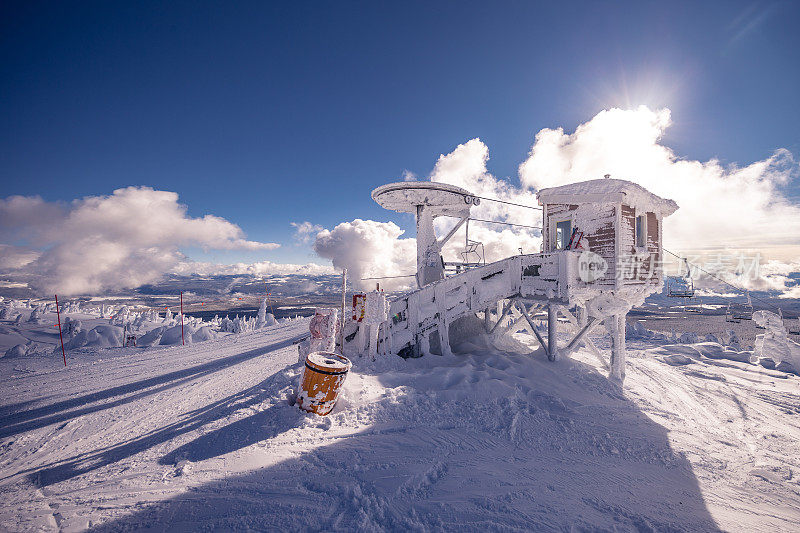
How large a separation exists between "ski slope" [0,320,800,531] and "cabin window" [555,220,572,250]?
4582 millimetres

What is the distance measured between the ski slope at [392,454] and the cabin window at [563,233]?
4.58 m

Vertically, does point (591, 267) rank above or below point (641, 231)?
below

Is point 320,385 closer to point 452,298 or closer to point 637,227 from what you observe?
point 452,298

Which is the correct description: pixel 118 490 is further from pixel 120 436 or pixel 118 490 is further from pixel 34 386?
pixel 34 386

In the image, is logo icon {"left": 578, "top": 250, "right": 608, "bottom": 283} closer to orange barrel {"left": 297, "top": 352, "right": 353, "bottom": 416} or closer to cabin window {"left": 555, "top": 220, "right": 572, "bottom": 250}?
cabin window {"left": 555, "top": 220, "right": 572, "bottom": 250}

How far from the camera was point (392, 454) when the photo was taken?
434 centimetres

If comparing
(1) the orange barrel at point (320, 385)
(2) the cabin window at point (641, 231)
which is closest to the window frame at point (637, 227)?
(2) the cabin window at point (641, 231)

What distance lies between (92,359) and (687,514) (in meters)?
17.6

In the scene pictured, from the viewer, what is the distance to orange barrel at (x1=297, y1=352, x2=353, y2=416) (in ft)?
16.7

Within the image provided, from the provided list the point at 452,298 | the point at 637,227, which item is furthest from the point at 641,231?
the point at 452,298

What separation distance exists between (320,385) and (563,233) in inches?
375

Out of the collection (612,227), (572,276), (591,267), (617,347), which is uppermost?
(612,227)

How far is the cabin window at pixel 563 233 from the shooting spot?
33.5 feet

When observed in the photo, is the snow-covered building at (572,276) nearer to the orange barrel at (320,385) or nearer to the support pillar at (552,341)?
the support pillar at (552,341)
